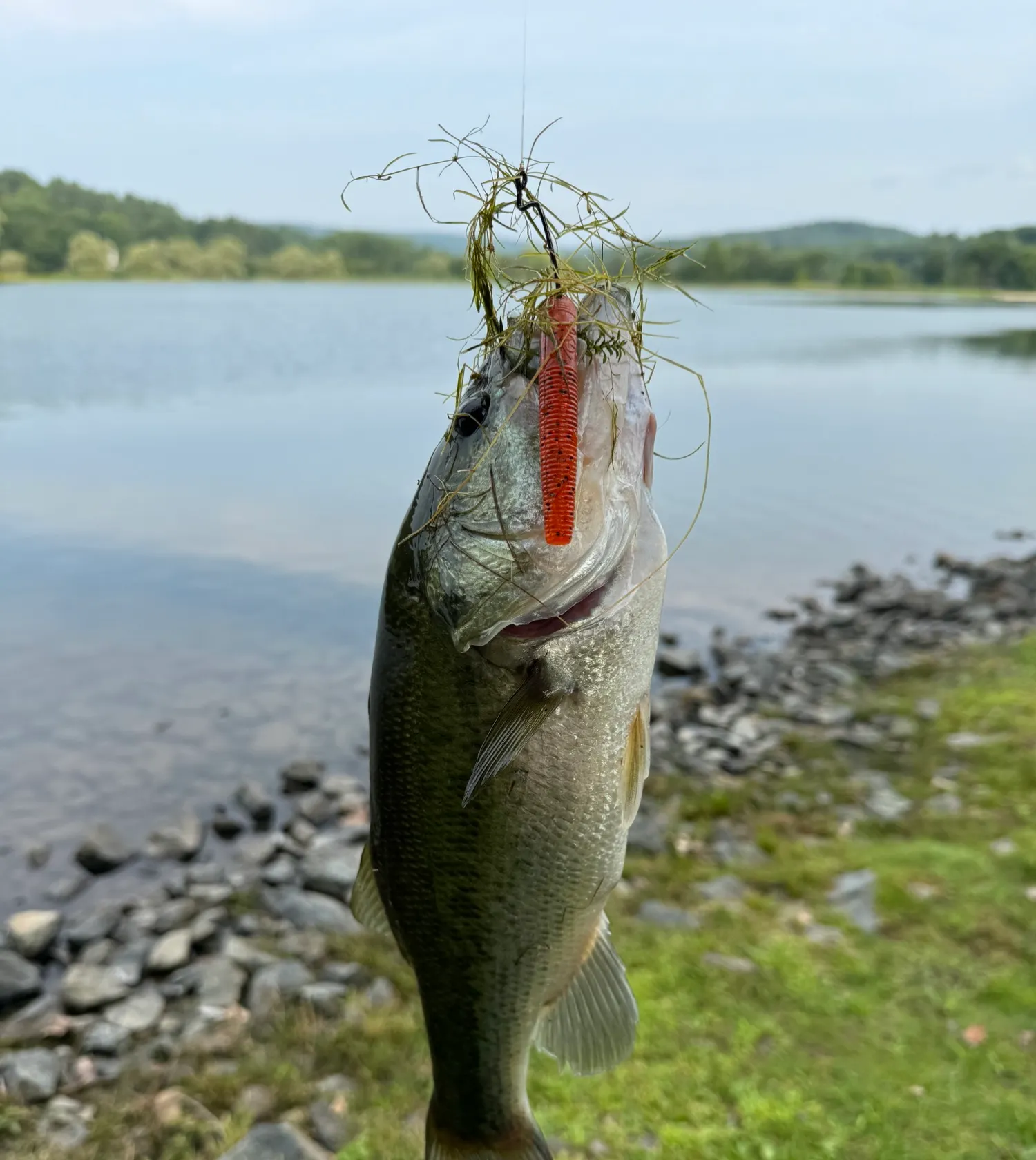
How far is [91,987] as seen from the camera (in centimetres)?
552

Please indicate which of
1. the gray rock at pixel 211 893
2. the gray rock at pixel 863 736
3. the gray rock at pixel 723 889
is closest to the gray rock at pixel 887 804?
the gray rock at pixel 863 736

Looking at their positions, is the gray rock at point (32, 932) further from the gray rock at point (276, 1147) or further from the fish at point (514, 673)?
the fish at point (514, 673)

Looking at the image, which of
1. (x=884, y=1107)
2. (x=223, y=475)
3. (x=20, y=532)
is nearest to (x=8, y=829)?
(x=884, y=1107)

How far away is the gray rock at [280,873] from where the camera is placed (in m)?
6.90

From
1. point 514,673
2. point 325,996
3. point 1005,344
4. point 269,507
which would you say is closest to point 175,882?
point 325,996

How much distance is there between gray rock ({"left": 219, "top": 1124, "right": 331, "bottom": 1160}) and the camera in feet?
11.9

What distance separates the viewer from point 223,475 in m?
19.3

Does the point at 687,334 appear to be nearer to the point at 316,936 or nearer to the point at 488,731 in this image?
the point at 316,936

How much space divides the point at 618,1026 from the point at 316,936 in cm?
408

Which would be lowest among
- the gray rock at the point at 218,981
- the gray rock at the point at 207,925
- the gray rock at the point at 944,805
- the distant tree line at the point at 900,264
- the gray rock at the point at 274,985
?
the gray rock at the point at 207,925

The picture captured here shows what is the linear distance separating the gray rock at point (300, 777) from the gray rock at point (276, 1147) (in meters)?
4.94

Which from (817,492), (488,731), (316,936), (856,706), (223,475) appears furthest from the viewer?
(817,492)

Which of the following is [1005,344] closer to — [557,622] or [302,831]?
[302,831]

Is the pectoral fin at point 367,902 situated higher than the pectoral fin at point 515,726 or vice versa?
the pectoral fin at point 515,726
